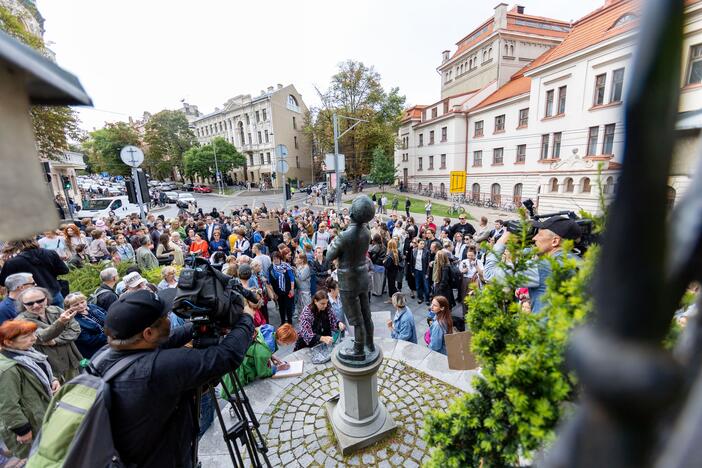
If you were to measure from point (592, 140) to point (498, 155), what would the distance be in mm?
8546

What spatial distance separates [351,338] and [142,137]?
61.3 meters

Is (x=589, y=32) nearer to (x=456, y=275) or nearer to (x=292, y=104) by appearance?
(x=456, y=275)

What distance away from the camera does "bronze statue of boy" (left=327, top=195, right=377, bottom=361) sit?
3.74m

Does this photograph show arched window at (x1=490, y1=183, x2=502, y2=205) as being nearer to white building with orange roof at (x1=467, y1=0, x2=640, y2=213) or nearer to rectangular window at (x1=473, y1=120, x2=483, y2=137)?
white building with orange roof at (x1=467, y1=0, x2=640, y2=213)

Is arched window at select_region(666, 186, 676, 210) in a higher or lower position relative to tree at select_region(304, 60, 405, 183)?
lower

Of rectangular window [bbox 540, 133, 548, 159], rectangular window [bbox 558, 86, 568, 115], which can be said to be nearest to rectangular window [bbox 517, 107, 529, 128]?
rectangular window [bbox 540, 133, 548, 159]

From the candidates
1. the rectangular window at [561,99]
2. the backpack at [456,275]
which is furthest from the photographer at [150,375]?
the rectangular window at [561,99]

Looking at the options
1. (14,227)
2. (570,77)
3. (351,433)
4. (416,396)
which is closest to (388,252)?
(416,396)

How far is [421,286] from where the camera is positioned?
28.9 feet

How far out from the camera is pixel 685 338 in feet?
1.79

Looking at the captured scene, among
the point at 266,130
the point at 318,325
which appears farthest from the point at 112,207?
the point at 266,130

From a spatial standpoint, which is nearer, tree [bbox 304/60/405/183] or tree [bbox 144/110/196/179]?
tree [bbox 304/60/405/183]

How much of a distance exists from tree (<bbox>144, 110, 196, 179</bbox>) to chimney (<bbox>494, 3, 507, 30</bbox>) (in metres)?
47.8

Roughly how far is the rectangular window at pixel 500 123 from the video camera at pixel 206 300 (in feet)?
94.6
